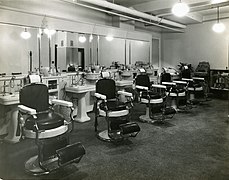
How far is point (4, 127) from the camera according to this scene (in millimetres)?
4000

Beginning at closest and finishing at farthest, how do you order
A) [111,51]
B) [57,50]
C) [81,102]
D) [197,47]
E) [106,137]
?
1. [106,137]
2. [81,102]
3. [57,50]
4. [111,51]
5. [197,47]

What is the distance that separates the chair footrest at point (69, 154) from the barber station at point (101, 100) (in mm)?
12

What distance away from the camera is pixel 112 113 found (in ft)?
12.2

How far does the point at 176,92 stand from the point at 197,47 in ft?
13.0

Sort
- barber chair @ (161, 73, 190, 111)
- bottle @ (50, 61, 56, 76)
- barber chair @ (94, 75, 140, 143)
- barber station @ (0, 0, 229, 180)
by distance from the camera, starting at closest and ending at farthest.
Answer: barber station @ (0, 0, 229, 180) < barber chair @ (94, 75, 140, 143) < bottle @ (50, 61, 56, 76) < barber chair @ (161, 73, 190, 111)

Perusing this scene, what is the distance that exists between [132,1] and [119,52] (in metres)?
1.62

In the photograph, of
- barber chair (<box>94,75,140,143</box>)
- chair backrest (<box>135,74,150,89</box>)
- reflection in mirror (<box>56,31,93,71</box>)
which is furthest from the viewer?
A: reflection in mirror (<box>56,31,93,71</box>)

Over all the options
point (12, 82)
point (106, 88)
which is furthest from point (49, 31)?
point (106, 88)

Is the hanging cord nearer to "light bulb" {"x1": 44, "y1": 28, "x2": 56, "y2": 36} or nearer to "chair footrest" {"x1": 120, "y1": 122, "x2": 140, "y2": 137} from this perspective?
"light bulb" {"x1": 44, "y1": 28, "x2": 56, "y2": 36}

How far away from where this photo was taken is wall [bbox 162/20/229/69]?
8.24m

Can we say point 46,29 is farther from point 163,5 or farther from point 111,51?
point 163,5

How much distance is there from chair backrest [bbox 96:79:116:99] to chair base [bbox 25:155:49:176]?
1623 mm

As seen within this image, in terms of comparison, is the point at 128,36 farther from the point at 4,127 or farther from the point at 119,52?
the point at 4,127

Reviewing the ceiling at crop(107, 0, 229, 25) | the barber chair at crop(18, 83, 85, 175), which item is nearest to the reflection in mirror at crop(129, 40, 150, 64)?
the ceiling at crop(107, 0, 229, 25)
